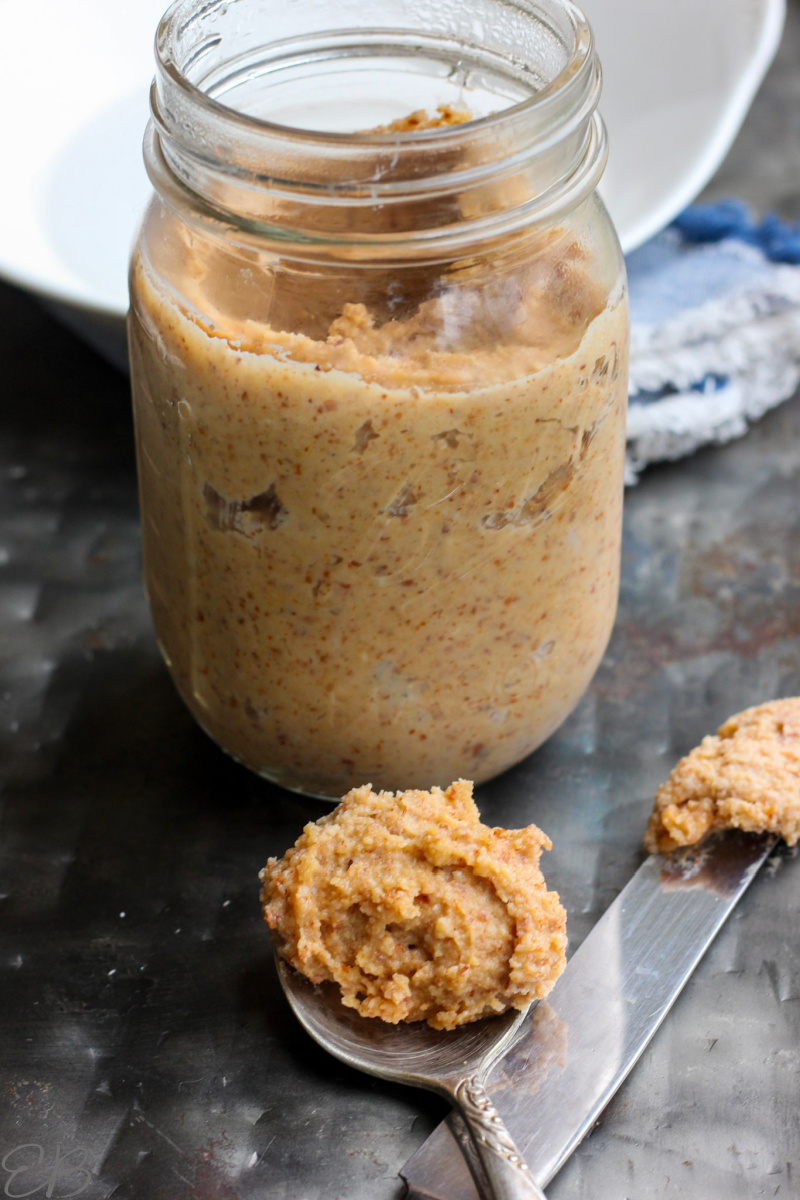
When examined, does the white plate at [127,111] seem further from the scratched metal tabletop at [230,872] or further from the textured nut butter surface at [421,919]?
the textured nut butter surface at [421,919]

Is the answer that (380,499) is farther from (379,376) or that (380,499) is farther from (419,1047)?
(419,1047)

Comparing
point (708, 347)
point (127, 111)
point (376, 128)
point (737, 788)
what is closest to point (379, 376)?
point (376, 128)

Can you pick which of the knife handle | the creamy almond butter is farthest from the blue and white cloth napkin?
the knife handle

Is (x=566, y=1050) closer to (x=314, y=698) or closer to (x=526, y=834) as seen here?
(x=526, y=834)

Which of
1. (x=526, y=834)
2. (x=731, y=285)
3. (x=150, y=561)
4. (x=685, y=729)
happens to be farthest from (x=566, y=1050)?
(x=731, y=285)

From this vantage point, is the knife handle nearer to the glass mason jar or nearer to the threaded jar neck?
the glass mason jar

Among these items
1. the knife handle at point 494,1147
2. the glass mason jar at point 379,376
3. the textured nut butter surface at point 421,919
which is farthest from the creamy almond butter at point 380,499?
the knife handle at point 494,1147
